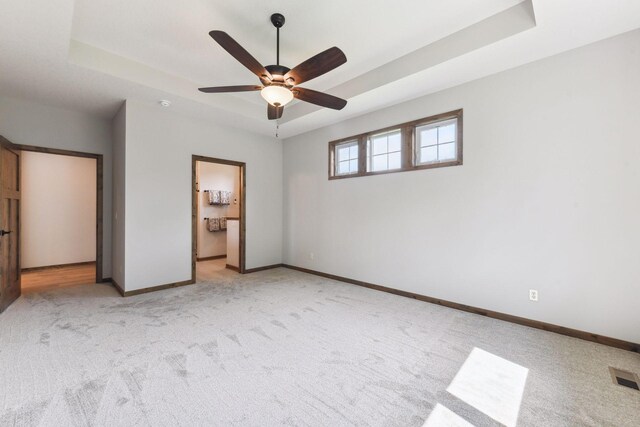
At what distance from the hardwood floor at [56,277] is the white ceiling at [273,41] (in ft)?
9.28

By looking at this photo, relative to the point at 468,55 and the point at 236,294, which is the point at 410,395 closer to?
the point at 236,294

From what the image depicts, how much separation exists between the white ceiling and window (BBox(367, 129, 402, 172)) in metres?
0.54

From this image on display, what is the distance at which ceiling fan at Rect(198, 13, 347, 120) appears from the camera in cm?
219

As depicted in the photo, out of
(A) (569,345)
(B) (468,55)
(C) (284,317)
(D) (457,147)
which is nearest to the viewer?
(A) (569,345)

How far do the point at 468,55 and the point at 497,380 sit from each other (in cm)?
291

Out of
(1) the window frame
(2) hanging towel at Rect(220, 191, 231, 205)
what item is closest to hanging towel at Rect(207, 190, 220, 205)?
(2) hanging towel at Rect(220, 191, 231, 205)

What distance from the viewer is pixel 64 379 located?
1.95 metres

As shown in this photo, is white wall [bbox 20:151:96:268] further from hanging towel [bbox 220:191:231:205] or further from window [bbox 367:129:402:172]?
window [bbox 367:129:402:172]

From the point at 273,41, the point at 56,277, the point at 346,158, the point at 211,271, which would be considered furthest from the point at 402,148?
the point at 56,277

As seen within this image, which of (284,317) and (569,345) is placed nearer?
(569,345)

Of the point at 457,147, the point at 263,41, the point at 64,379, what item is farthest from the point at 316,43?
the point at 64,379

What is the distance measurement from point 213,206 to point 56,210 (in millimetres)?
3014

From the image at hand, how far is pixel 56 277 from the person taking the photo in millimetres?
4852

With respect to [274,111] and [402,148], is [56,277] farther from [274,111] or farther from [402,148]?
[402,148]
